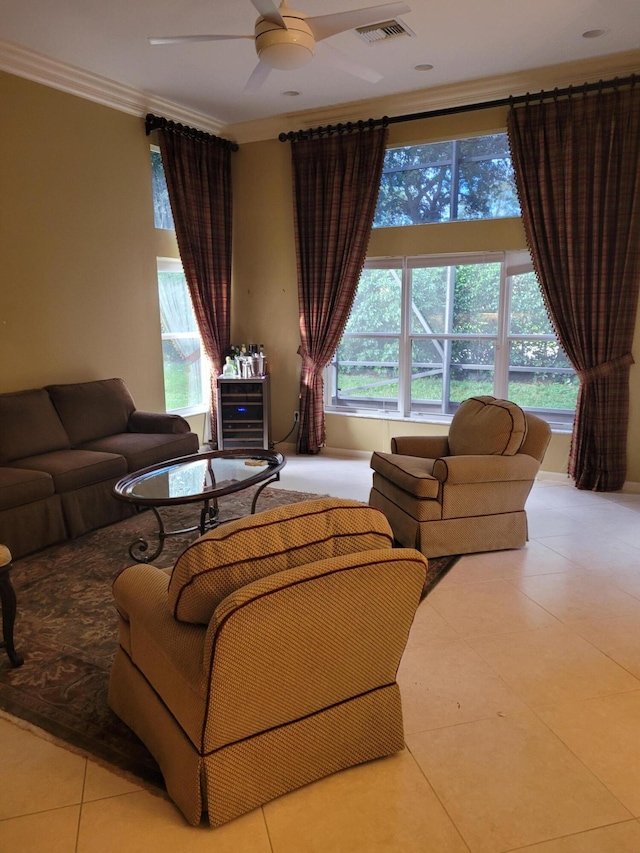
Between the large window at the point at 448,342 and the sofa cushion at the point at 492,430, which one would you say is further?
the large window at the point at 448,342

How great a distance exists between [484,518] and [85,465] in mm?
2520

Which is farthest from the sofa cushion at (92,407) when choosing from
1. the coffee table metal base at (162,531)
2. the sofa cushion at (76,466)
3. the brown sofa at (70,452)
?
the coffee table metal base at (162,531)

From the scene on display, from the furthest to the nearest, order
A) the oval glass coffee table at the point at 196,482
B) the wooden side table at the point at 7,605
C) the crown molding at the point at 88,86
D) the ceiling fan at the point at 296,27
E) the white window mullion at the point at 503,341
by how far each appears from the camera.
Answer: the white window mullion at the point at 503,341 → the crown molding at the point at 88,86 → the oval glass coffee table at the point at 196,482 → the ceiling fan at the point at 296,27 → the wooden side table at the point at 7,605

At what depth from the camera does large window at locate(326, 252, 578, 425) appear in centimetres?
509

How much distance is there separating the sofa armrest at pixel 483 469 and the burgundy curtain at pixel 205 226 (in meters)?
3.22

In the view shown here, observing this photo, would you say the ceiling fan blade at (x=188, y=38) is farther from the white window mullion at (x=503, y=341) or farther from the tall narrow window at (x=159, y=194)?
the white window mullion at (x=503, y=341)

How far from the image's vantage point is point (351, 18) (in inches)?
109

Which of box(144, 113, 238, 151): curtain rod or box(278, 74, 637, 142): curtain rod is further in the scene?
box(144, 113, 238, 151): curtain rod

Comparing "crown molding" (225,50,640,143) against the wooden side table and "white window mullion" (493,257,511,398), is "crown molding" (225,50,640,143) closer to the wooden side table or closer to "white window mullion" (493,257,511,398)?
"white window mullion" (493,257,511,398)

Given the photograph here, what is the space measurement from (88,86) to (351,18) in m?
2.71

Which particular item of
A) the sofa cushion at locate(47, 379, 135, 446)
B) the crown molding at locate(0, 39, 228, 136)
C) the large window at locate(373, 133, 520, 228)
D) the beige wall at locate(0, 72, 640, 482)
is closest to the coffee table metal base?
the sofa cushion at locate(47, 379, 135, 446)

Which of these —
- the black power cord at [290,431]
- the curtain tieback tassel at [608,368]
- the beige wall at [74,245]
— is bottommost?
the black power cord at [290,431]

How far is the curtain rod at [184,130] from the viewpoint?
203 inches

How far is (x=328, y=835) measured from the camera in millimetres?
1661
